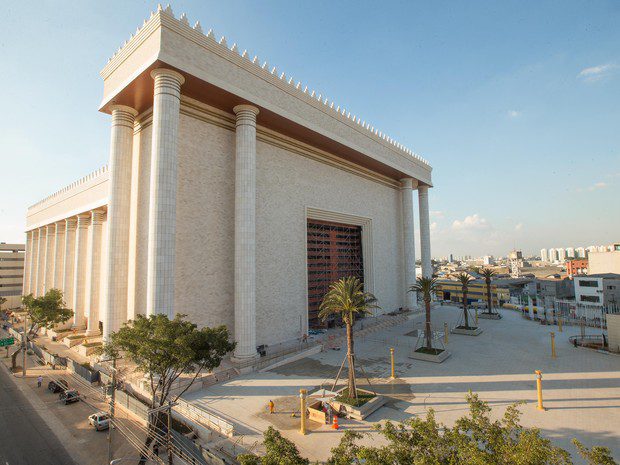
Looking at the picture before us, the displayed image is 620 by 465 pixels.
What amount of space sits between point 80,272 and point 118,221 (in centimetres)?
2275

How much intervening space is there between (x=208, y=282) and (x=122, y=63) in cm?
1751

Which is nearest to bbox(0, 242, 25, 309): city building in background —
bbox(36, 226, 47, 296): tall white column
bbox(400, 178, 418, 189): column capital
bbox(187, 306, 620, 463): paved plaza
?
bbox(36, 226, 47, 296): tall white column

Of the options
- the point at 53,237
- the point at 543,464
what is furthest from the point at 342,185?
the point at 53,237

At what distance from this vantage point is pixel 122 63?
79.6ft

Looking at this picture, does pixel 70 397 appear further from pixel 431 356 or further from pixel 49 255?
pixel 49 255

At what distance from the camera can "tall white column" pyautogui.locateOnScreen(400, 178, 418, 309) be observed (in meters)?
48.0

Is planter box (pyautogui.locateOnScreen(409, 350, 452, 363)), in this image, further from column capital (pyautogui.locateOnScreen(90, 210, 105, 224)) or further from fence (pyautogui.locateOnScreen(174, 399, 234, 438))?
column capital (pyautogui.locateOnScreen(90, 210, 105, 224))

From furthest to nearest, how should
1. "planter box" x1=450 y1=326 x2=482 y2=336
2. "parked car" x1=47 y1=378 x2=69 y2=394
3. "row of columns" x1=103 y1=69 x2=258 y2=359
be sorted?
"planter box" x1=450 y1=326 x2=482 y2=336 → "parked car" x1=47 y1=378 x2=69 y2=394 → "row of columns" x1=103 y1=69 x2=258 y2=359

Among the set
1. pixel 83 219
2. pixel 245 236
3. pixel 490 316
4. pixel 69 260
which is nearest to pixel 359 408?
pixel 245 236

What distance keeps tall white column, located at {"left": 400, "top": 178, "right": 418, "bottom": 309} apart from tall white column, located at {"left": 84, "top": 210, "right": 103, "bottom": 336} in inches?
1553

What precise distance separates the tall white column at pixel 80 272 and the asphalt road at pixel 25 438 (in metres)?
16.7

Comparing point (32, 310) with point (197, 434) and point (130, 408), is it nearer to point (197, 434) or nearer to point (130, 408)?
point (130, 408)

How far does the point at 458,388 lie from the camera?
65.5ft

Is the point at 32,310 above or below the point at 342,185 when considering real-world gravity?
below
